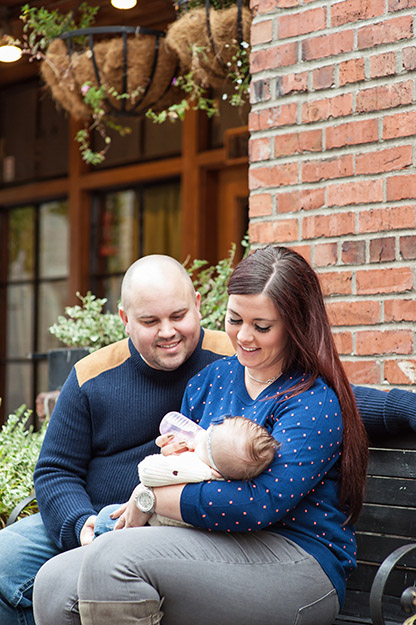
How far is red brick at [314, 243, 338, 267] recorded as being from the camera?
339 centimetres

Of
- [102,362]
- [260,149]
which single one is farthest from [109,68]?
[102,362]

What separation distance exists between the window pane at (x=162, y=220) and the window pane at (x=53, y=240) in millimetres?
813

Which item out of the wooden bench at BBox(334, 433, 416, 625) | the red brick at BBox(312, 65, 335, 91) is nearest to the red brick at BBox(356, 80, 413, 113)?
the red brick at BBox(312, 65, 335, 91)

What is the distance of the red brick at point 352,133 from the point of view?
130 inches

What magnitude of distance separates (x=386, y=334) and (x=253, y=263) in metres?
1.03

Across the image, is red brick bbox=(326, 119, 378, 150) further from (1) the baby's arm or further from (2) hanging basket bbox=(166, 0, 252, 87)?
(1) the baby's arm

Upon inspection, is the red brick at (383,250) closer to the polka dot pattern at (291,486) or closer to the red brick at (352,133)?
the red brick at (352,133)

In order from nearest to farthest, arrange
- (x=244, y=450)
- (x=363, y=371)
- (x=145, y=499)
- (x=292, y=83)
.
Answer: (x=244, y=450)
(x=145, y=499)
(x=363, y=371)
(x=292, y=83)

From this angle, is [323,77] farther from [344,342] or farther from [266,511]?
[266,511]

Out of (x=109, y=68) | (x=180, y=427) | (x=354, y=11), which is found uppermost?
(x=109, y=68)

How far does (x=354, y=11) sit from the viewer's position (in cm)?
334

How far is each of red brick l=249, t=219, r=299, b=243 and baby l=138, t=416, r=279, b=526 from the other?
4.62 feet

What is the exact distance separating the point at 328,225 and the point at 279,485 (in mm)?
1483

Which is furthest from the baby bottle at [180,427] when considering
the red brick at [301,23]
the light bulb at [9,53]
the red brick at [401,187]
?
the light bulb at [9,53]
